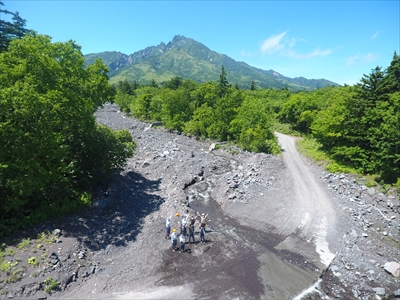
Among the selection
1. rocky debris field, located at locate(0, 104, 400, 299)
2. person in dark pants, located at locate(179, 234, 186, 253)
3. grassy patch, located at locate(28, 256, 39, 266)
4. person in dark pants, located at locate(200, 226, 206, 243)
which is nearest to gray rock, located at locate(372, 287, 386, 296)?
rocky debris field, located at locate(0, 104, 400, 299)

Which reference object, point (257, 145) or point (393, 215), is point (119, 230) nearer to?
point (393, 215)

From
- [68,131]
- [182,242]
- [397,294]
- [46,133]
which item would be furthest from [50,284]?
[397,294]

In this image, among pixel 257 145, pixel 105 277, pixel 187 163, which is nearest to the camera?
pixel 105 277

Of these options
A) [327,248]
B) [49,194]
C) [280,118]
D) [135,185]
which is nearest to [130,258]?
[49,194]

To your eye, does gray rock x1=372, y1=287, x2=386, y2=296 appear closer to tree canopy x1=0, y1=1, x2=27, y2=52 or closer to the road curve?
the road curve

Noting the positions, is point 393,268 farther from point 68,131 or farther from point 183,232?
point 68,131

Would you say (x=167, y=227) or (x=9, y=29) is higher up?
(x=9, y=29)

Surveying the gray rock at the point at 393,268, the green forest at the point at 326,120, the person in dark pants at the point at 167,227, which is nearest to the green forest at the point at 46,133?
the person in dark pants at the point at 167,227

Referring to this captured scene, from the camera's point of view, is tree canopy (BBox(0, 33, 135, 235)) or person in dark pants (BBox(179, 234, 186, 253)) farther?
person in dark pants (BBox(179, 234, 186, 253))
